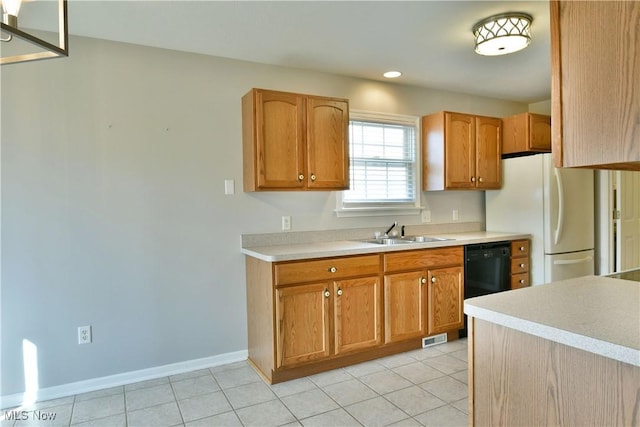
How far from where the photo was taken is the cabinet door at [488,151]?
3902mm

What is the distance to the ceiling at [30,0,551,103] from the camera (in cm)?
231

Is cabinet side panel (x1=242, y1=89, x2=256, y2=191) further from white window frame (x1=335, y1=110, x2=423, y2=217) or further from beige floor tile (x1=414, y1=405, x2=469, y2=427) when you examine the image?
beige floor tile (x1=414, y1=405, x2=469, y2=427)

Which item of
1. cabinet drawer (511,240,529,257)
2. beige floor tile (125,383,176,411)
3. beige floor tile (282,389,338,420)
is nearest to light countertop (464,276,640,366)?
beige floor tile (282,389,338,420)

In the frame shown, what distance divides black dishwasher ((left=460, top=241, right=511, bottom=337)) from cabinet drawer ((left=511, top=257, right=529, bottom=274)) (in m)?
0.06

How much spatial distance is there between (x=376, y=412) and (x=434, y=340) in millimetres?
1250

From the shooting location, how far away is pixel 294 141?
2.97m

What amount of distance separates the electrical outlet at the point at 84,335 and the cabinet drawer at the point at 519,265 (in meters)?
3.53

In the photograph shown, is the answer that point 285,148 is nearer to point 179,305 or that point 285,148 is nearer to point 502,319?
point 179,305

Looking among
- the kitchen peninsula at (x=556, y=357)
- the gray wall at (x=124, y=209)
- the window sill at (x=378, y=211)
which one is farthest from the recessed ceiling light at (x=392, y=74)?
the kitchen peninsula at (x=556, y=357)

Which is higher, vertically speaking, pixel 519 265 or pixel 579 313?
pixel 579 313

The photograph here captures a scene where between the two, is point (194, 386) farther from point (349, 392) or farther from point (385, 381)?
point (385, 381)

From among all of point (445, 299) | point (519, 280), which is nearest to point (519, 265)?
point (519, 280)

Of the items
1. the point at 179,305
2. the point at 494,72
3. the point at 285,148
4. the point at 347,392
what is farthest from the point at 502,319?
the point at 494,72

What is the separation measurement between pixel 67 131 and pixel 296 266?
69.1 inches
